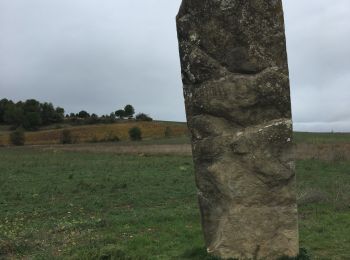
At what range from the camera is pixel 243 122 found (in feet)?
28.5

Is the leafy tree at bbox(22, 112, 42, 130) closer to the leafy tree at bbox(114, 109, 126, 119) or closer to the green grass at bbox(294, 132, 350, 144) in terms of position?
the leafy tree at bbox(114, 109, 126, 119)

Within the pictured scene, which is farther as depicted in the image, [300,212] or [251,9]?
[300,212]

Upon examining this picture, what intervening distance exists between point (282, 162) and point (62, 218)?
828 centimetres

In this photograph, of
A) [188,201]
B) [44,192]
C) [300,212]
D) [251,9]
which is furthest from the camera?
[44,192]

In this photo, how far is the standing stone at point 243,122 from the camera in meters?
8.51

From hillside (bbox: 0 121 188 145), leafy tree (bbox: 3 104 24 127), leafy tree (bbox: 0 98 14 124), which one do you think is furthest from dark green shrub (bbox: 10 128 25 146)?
leafy tree (bbox: 0 98 14 124)

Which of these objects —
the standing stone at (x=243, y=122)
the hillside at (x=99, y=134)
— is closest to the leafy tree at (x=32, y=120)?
the hillside at (x=99, y=134)

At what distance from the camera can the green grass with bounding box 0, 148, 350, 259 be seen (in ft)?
33.2

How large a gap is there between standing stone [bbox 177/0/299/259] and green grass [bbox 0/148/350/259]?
3.72ft

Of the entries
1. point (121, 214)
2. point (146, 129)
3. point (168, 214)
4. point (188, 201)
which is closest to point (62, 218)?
point (121, 214)

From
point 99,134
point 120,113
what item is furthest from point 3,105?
point 99,134

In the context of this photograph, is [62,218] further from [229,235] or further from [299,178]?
[299,178]

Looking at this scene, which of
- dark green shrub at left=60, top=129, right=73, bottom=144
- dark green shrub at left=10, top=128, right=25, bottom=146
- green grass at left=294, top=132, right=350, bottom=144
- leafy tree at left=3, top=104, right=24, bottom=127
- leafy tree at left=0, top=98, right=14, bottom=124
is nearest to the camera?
green grass at left=294, top=132, right=350, bottom=144

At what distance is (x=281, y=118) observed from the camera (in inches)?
337
